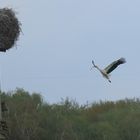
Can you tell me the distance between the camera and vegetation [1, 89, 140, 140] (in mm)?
28812

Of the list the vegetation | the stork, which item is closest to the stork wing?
the stork

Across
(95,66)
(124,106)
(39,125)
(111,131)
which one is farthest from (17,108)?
(95,66)

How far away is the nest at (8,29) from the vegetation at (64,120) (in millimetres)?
11875

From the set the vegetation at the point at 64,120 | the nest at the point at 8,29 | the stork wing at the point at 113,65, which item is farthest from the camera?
the vegetation at the point at 64,120

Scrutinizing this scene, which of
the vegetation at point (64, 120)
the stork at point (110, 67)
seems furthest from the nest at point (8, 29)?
the vegetation at point (64, 120)

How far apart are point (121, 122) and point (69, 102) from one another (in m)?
2.90

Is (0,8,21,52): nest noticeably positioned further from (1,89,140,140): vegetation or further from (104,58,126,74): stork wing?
(1,89,140,140): vegetation

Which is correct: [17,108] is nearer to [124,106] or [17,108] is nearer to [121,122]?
[121,122]

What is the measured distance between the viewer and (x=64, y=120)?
99.4 feet

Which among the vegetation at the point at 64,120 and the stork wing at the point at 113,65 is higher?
the vegetation at the point at 64,120

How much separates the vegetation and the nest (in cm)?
1188

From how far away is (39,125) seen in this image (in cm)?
2953

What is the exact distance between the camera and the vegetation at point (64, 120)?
94.5 ft

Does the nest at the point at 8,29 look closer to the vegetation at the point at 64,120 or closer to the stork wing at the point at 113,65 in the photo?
the stork wing at the point at 113,65
